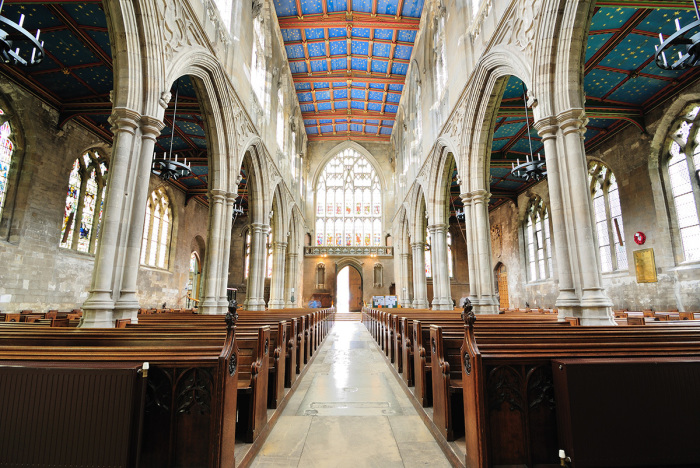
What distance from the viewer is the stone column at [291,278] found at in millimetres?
18406

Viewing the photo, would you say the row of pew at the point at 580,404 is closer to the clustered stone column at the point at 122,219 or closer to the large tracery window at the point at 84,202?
the clustered stone column at the point at 122,219

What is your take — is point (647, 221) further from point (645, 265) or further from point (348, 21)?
point (348, 21)

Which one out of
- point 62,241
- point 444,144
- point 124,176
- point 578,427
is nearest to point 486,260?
point 444,144

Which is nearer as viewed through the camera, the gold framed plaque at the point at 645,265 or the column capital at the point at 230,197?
A: the column capital at the point at 230,197

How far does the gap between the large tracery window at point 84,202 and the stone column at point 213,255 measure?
14.1 feet

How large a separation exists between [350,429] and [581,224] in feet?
14.8

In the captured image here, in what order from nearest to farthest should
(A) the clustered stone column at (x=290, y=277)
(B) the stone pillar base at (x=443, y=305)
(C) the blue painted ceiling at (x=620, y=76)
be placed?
(C) the blue painted ceiling at (x=620, y=76) → (B) the stone pillar base at (x=443, y=305) → (A) the clustered stone column at (x=290, y=277)

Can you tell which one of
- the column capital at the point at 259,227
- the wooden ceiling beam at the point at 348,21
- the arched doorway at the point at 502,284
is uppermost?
the wooden ceiling beam at the point at 348,21

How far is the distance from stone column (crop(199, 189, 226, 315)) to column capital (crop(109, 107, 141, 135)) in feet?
12.1

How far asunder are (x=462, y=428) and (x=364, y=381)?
7.16 ft

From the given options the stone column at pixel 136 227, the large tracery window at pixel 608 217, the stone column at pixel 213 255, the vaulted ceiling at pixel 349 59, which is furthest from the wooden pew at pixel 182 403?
the vaulted ceiling at pixel 349 59

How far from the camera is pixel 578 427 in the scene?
5.88 ft

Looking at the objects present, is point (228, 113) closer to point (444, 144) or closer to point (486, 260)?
point (444, 144)

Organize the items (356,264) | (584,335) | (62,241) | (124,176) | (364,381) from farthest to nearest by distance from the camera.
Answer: (356,264) → (62,241) → (124,176) → (364,381) → (584,335)
